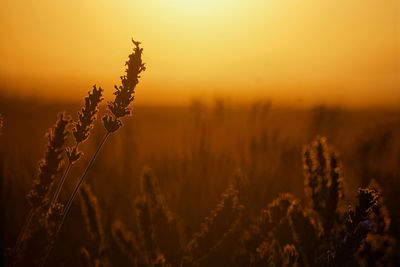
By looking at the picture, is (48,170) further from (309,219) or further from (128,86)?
(309,219)

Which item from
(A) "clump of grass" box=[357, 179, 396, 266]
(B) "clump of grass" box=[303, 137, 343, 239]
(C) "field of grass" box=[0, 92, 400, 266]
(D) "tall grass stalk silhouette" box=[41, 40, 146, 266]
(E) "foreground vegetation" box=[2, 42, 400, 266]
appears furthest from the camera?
(C) "field of grass" box=[0, 92, 400, 266]

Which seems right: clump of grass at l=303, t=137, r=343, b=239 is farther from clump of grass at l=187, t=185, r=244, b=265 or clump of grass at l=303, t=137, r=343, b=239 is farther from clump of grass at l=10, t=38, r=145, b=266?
clump of grass at l=10, t=38, r=145, b=266

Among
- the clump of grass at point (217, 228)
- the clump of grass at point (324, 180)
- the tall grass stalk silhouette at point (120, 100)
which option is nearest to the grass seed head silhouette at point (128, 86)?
the tall grass stalk silhouette at point (120, 100)

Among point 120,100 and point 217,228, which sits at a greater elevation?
point 120,100

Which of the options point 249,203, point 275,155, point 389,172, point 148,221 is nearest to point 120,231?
point 148,221

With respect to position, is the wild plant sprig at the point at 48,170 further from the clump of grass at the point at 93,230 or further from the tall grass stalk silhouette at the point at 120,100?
the clump of grass at the point at 93,230

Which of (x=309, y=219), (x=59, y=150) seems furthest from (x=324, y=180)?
(x=59, y=150)

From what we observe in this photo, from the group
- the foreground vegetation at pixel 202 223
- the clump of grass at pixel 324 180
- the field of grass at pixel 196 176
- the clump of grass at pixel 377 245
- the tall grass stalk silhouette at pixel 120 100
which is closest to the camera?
the clump of grass at pixel 377 245

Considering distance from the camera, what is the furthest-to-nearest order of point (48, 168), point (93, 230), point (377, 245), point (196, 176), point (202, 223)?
point (196, 176) → point (202, 223) → point (93, 230) → point (48, 168) → point (377, 245)

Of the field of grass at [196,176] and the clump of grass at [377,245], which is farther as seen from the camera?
the field of grass at [196,176]

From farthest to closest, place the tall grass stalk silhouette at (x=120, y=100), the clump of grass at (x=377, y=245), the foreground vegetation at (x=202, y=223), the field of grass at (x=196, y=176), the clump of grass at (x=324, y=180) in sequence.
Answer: the field of grass at (x=196, y=176)
the clump of grass at (x=324, y=180)
the tall grass stalk silhouette at (x=120, y=100)
the foreground vegetation at (x=202, y=223)
the clump of grass at (x=377, y=245)

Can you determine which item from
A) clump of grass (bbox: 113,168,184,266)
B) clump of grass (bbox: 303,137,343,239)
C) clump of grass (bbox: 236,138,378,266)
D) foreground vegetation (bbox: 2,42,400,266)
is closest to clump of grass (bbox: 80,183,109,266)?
foreground vegetation (bbox: 2,42,400,266)

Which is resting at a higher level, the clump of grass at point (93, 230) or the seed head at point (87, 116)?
the seed head at point (87, 116)

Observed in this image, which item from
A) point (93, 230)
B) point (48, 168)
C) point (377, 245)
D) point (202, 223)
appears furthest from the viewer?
point (202, 223)
